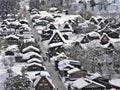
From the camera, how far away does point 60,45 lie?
31.4m

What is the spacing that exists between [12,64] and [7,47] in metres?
4.99

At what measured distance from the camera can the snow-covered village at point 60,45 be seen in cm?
2289

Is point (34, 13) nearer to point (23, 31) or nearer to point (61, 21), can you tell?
point (61, 21)

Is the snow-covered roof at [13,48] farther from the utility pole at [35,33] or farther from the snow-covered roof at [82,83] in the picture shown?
the snow-covered roof at [82,83]

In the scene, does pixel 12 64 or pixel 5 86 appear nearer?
pixel 5 86

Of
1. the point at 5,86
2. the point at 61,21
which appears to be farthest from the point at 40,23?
the point at 5,86

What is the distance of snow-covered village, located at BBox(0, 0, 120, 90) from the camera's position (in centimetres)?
2289

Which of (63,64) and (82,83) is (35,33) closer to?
(63,64)

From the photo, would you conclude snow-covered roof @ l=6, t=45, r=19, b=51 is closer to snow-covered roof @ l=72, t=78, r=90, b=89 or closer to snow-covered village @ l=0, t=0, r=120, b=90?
snow-covered village @ l=0, t=0, r=120, b=90

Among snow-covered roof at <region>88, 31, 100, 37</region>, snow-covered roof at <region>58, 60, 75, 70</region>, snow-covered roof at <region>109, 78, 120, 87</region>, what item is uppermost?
snow-covered roof at <region>58, 60, 75, 70</region>

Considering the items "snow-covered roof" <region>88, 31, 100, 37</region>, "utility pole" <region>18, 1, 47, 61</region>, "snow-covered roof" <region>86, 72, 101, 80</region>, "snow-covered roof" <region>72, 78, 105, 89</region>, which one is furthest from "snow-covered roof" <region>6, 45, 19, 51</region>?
"snow-covered roof" <region>72, 78, 105, 89</region>

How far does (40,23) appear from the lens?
133 feet

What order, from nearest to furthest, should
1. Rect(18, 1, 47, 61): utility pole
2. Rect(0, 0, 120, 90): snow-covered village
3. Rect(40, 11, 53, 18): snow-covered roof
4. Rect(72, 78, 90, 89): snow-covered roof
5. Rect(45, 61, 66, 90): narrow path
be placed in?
Rect(72, 78, 90, 89): snow-covered roof < Rect(0, 0, 120, 90): snow-covered village < Rect(45, 61, 66, 90): narrow path < Rect(18, 1, 47, 61): utility pole < Rect(40, 11, 53, 18): snow-covered roof

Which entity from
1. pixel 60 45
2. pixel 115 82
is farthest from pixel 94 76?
pixel 60 45
